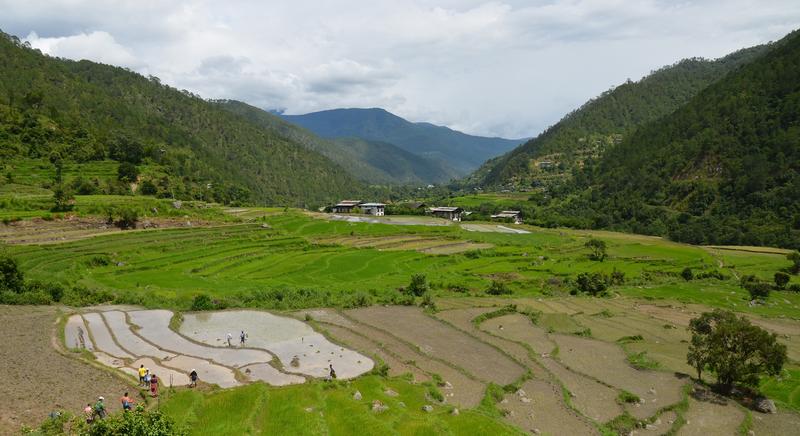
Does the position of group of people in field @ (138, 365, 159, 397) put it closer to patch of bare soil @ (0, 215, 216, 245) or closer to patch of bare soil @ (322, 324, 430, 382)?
patch of bare soil @ (322, 324, 430, 382)

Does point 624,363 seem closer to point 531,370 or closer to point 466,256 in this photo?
point 531,370

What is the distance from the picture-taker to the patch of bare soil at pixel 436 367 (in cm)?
2706

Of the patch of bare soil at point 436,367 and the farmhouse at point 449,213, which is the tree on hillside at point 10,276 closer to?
the patch of bare soil at point 436,367

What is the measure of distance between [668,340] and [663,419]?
17.5 meters

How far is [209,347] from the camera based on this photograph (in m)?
32.1

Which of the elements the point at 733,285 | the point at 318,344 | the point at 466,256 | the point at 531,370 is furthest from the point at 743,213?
the point at 318,344

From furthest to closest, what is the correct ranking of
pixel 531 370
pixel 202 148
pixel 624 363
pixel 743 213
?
pixel 202 148 → pixel 743 213 → pixel 624 363 → pixel 531 370

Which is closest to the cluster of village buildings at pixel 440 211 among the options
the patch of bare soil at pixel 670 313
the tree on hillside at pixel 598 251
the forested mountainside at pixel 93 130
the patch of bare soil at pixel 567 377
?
the forested mountainside at pixel 93 130

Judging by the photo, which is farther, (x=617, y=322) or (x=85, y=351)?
(x=617, y=322)

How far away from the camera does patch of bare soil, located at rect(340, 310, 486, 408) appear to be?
2706 centimetres

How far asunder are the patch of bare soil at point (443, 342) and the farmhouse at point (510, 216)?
92.0 m

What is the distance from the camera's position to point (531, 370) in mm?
32031

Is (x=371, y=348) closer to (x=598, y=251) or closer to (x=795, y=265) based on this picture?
(x=598, y=251)

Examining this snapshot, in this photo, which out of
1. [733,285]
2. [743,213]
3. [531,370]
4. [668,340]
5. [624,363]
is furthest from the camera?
[743,213]
